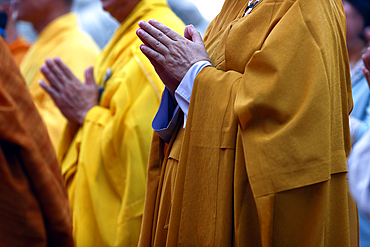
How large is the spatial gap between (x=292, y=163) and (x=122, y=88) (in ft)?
4.07

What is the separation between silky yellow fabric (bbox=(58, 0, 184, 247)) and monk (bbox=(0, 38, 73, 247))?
0.67m

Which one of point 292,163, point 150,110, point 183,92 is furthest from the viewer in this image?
point 150,110

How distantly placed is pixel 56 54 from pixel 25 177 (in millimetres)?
2050

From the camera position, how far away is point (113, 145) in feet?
7.08

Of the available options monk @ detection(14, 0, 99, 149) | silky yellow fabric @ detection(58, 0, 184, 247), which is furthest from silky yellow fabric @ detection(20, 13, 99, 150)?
silky yellow fabric @ detection(58, 0, 184, 247)

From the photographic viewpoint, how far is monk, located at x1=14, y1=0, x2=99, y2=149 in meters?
2.87

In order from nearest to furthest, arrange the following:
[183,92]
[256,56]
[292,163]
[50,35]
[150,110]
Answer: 1. [292,163]
2. [256,56]
3. [183,92]
4. [150,110]
5. [50,35]

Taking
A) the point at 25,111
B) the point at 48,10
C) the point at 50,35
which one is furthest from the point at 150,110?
the point at 48,10

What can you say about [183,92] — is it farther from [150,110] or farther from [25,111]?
[150,110]

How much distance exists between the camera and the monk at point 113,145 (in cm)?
207

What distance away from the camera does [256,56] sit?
1248 mm

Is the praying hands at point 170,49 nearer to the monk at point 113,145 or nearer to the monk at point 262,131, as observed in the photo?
the monk at point 262,131

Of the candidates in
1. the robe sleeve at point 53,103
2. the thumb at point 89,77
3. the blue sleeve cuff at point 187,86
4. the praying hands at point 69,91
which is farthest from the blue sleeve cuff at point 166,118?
the robe sleeve at point 53,103

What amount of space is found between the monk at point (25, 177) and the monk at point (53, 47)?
1458mm
